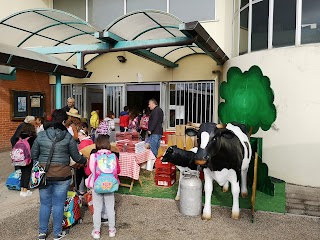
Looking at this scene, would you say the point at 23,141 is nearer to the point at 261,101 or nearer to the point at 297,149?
the point at 261,101

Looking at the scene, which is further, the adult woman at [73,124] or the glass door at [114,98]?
the glass door at [114,98]

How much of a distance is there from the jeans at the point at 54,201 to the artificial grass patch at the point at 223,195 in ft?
7.11

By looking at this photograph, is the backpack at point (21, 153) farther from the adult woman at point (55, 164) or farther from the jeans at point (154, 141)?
the jeans at point (154, 141)

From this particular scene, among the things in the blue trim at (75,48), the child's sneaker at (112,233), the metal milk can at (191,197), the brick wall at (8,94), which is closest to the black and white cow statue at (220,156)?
the metal milk can at (191,197)

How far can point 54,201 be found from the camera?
3734mm

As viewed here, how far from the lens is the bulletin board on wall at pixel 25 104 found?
35.4ft

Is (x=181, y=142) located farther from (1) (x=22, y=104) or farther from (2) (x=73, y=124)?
(1) (x=22, y=104)

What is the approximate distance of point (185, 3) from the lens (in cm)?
1079

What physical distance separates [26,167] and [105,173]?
2600 mm

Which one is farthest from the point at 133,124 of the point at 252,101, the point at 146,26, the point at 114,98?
the point at 252,101

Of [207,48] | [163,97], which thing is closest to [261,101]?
[207,48]

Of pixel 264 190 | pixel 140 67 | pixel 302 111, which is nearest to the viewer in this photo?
pixel 264 190

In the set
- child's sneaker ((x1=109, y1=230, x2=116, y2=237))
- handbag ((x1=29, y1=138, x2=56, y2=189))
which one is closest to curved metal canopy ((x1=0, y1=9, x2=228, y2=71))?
handbag ((x1=29, y1=138, x2=56, y2=189))

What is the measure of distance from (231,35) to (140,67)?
376cm
